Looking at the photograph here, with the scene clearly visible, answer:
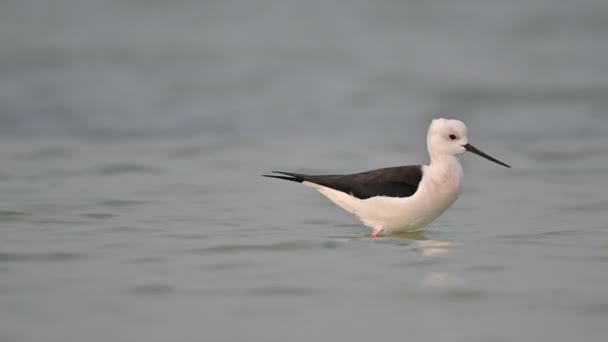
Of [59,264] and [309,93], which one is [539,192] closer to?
[59,264]

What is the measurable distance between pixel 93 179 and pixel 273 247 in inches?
139

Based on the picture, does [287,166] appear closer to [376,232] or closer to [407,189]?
[376,232]

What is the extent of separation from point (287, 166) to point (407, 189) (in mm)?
3572

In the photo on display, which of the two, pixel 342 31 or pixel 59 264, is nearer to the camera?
pixel 59 264

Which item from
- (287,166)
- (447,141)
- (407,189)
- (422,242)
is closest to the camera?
(422,242)

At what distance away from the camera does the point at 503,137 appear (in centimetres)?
1363

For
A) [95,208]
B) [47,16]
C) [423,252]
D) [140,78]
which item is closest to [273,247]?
[423,252]

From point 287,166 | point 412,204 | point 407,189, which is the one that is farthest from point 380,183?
point 287,166

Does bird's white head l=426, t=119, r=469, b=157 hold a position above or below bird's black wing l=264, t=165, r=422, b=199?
above

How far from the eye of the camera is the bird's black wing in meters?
Result: 7.98

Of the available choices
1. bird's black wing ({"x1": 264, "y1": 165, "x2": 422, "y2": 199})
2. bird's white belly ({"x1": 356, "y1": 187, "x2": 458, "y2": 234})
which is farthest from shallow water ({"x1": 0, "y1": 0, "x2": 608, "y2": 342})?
bird's black wing ({"x1": 264, "y1": 165, "x2": 422, "y2": 199})

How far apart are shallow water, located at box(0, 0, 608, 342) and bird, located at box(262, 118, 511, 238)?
0.60 ft

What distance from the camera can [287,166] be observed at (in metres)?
11.4

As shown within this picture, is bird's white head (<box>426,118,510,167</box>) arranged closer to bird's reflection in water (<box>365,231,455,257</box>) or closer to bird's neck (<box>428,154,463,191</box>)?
bird's neck (<box>428,154,463,191</box>)
